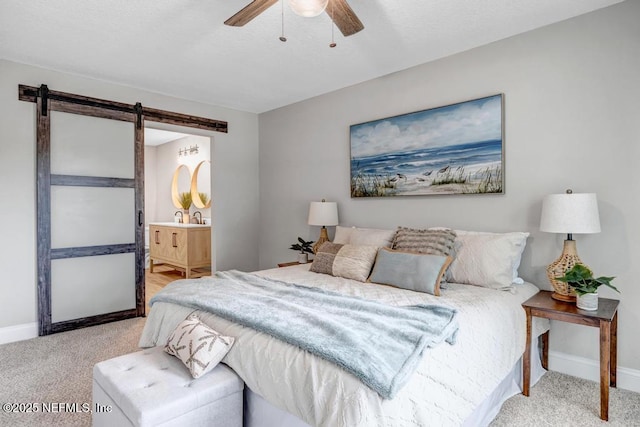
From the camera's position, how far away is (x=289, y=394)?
1.38m

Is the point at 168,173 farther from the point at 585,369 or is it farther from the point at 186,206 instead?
the point at 585,369

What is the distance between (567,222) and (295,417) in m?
1.99

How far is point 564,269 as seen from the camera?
91.6 inches

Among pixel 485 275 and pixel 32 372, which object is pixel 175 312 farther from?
pixel 485 275

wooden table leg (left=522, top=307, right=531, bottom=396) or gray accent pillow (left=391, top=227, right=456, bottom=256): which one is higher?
gray accent pillow (left=391, top=227, right=456, bottom=256)

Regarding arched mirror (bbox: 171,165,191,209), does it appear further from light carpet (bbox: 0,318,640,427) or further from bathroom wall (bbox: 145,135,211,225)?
light carpet (bbox: 0,318,640,427)

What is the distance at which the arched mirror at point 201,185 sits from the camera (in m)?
6.39

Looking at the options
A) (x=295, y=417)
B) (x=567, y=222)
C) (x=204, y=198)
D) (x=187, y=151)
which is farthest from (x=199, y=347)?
(x=187, y=151)

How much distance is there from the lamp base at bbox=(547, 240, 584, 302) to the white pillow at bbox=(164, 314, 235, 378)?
212 cm

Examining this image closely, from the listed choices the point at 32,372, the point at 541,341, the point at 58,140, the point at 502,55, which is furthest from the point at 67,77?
the point at 541,341

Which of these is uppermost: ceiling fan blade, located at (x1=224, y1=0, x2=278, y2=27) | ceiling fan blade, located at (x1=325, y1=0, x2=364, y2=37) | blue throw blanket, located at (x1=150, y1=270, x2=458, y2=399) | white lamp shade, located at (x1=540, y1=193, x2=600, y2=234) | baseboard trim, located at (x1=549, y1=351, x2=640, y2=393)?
ceiling fan blade, located at (x1=224, y1=0, x2=278, y2=27)

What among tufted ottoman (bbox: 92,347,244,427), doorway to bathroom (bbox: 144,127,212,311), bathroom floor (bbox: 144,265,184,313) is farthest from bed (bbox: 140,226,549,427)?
doorway to bathroom (bbox: 144,127,212,311)

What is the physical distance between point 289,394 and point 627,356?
7.76ft

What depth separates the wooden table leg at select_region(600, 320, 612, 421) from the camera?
1923 mm
